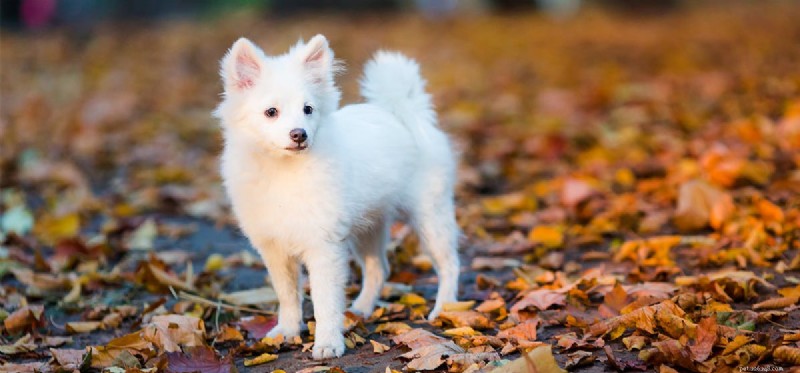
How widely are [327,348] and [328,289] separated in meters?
0.28

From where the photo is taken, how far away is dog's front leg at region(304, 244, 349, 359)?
4496 mm

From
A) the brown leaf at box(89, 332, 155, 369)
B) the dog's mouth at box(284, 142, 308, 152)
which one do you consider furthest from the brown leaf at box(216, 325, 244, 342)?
the dog's mouth at box(284, 142, 308, 152)

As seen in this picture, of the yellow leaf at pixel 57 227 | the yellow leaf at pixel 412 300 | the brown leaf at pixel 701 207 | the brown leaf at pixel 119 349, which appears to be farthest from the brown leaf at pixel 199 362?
the brown leaf at pixel 701 207

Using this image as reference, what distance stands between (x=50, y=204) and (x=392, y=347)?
4.27 meters

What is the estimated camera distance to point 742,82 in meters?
11.9

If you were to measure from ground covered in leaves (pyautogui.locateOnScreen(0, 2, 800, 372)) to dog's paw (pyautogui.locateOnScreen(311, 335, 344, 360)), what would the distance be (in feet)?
0.15

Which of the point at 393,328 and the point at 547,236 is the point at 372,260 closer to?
the point at 393,328

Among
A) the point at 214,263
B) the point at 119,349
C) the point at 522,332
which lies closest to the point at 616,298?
the point at 522,332

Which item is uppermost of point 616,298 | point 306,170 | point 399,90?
point 399,90

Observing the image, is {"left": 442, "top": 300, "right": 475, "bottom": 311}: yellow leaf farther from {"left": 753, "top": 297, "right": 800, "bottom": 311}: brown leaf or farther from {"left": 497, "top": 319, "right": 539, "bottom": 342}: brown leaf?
{"left": 753, "top": 297, "right": 800, "bottom": 311}: brown leaf

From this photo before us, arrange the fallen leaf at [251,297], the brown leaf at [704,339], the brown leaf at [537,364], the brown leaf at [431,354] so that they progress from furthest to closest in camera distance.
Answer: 1. the fallen leaf at [251,297]
2. the brown leaf at [431,354]
3. the brown leaf at [704,339]
4. the brown leaf at [537,364]

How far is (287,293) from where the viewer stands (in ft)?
15.9

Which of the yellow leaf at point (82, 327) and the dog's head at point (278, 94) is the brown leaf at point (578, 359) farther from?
the yellow leaf at point (82, 327)

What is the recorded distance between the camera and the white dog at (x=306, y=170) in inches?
172
